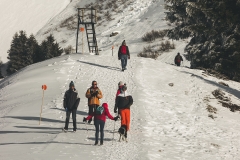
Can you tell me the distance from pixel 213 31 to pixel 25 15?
5319 centimetres

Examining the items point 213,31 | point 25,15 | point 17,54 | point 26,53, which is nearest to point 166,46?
point 213,31

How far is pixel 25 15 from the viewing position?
74688 mm

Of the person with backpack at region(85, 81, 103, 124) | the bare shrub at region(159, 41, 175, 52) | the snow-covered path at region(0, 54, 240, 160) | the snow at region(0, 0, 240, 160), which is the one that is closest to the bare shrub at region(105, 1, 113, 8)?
the bare shrub at region(159, 41, 175, 52)

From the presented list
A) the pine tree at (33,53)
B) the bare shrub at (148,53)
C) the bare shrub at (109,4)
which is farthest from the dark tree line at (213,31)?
the bare shrub at (109,4)

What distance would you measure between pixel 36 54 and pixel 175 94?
41783 mm

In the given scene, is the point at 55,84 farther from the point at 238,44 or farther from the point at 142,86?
the point at 238,44

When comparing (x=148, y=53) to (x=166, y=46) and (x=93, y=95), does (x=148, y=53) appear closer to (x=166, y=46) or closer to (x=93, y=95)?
(x=166, y=46)

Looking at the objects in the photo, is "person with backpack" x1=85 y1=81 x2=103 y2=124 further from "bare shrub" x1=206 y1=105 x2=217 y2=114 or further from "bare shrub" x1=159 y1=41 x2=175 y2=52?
"bare shrub" x1=159 y1=41 x2=175 y2=52

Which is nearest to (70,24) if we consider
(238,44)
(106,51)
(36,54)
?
(36,54)

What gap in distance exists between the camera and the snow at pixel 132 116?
1150cm

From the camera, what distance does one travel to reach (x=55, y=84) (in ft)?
72.0

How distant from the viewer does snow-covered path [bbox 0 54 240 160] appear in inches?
452

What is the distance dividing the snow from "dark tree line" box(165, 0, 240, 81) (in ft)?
10.5

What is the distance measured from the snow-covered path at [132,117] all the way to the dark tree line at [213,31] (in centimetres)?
356
